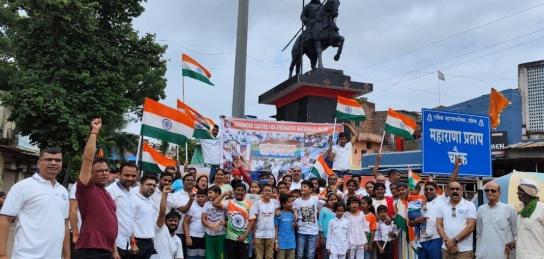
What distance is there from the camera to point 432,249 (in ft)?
23.7

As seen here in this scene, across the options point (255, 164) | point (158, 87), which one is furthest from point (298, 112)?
point (158, 87)

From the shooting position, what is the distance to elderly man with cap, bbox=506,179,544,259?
544 cm

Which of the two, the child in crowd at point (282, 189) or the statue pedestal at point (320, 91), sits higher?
the statue pedestal at point (320, 91)

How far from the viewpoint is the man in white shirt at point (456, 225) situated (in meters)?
6.67

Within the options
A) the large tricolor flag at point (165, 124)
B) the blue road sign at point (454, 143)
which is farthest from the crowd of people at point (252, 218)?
the large tricolor flag at point (165, 124)

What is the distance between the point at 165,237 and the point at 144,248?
706 mm

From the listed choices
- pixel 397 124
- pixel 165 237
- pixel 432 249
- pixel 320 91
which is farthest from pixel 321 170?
pixel 165 237

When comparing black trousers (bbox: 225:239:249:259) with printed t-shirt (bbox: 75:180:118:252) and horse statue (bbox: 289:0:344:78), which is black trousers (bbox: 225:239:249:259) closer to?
Result: printed t-shirt (bbox: 75:180:118:252)

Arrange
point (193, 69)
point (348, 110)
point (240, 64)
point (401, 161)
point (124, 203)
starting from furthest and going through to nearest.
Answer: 1. point (401, 161)
2. point (240, 64)
3. point (193, 69)
4. point (348, 110)
5. point (124, 203)

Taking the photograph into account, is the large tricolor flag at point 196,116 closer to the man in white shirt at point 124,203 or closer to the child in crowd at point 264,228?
the child in crowd at point 264,228

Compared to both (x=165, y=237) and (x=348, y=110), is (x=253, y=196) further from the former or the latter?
(x=348, y=110)

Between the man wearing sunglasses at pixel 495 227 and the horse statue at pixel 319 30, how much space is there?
7471 mm

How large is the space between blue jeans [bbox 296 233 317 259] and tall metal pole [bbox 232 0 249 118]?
4897 millimetres

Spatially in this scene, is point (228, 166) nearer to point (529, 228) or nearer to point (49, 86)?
point (529, 228)
